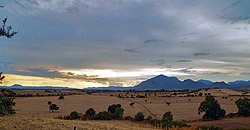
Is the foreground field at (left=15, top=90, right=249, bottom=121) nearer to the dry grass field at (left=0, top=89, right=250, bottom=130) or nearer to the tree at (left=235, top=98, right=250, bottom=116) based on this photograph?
the dry grass field at (left=0, top=89, right=250, bottom=130)

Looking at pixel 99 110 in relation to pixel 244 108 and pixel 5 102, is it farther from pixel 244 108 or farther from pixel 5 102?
pixel 5 102

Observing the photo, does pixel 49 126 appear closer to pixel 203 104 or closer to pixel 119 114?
pixel 119 114

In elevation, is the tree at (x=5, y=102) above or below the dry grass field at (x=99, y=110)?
above

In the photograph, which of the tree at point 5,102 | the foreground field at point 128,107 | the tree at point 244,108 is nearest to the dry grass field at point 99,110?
the foreground field at point 128,107

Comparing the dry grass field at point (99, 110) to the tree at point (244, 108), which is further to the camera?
the tree at point (244, 108)

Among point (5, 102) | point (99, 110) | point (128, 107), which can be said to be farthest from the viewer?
point (128, 107)

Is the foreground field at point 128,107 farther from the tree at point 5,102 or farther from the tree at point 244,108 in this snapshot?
the tree at point 5,102

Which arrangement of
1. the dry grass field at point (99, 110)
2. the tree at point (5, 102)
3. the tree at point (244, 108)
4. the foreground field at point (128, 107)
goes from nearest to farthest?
the dry grass field at point (99, 110), the tree at point (5, 102), the tree at point (244, 108), the foreground field at point (128, 107)

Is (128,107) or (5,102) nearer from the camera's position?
(5,102)

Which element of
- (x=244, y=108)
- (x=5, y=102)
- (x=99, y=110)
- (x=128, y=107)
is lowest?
(x=99, y=110)

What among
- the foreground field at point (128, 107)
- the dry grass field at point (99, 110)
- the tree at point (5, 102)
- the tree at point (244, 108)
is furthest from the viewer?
the foreground field at point (128, 107)

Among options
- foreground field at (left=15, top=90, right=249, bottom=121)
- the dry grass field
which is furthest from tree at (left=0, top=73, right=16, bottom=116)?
foreground field at (left=15, top=90, right=249, bottom=121)

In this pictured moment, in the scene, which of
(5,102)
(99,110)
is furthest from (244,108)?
(5,102)

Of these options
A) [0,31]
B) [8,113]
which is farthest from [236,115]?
[0,31]
